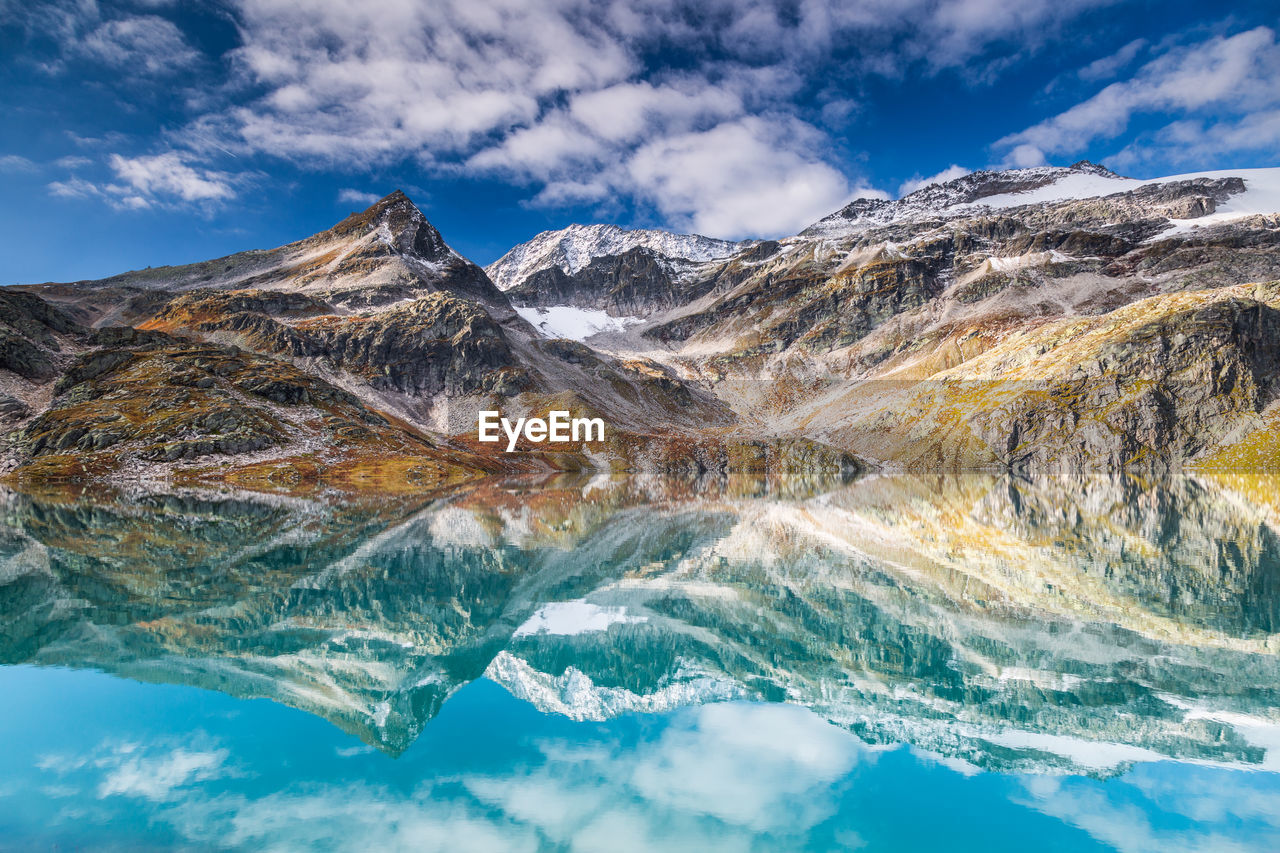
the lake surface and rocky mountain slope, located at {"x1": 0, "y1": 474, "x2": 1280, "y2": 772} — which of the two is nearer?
the lake surface

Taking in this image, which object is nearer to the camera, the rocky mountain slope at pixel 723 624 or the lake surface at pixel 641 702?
the lake surface at pixel 641 702

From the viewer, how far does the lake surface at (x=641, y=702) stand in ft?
35.9

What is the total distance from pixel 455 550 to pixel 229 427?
10514 cm

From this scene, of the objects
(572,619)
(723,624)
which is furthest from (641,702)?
(572,619)

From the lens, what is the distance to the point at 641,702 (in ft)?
54.2

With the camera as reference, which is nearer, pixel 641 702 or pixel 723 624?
pixel 641 702

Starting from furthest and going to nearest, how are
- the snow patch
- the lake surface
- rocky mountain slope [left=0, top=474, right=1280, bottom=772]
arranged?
1. the snow patch
2. rocky mountain slope [left=0, top=474, right=1280, bottom=772]
3. the lake surface

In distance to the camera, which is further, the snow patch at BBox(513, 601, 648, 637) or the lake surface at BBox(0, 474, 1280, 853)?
the snow patch at BBox(513, 601, 648, 637)

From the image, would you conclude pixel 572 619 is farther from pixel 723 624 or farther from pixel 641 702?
pixel 641 702

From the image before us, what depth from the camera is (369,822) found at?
1092 cm

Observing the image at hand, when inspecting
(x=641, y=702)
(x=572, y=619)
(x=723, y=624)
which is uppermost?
(x=723, y=624)

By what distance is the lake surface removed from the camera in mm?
10938

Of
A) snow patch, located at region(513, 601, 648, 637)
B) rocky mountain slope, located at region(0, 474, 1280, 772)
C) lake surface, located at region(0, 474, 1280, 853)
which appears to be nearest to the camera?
lake surface, located at region(0, 474, 1280, 853)

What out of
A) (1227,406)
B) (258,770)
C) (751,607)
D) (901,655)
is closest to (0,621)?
(258,770)
